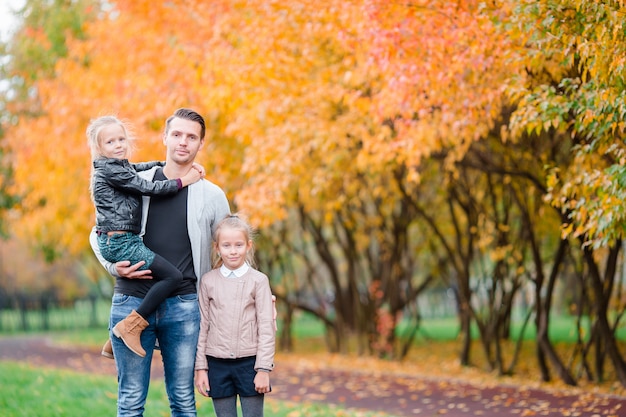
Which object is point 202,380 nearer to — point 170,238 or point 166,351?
point 166,351

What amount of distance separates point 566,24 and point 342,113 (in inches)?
197

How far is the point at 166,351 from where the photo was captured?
4555mm

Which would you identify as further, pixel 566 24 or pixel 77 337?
pixel 77 337

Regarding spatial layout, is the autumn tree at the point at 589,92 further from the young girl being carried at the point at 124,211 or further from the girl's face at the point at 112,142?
the girl's face at the point at 112,142

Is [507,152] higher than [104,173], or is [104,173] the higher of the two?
[507,152]

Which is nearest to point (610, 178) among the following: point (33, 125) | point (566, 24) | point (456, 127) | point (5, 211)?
point (566, 24)

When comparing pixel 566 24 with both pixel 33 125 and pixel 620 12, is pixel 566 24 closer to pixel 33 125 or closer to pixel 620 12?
pixel 620 12

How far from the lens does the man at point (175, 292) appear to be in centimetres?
448

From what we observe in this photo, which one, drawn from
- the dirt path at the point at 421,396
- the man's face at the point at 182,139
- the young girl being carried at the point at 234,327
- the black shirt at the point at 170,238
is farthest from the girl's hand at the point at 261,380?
the dirt path at the point at 421,396

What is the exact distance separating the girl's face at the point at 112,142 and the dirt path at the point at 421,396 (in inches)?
212

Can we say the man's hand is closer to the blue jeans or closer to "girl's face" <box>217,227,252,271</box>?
the blue jeans

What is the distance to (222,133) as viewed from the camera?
43.9ft

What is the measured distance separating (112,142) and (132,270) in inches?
29.4

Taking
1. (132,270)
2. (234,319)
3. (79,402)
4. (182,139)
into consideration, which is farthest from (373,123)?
(132,270)
